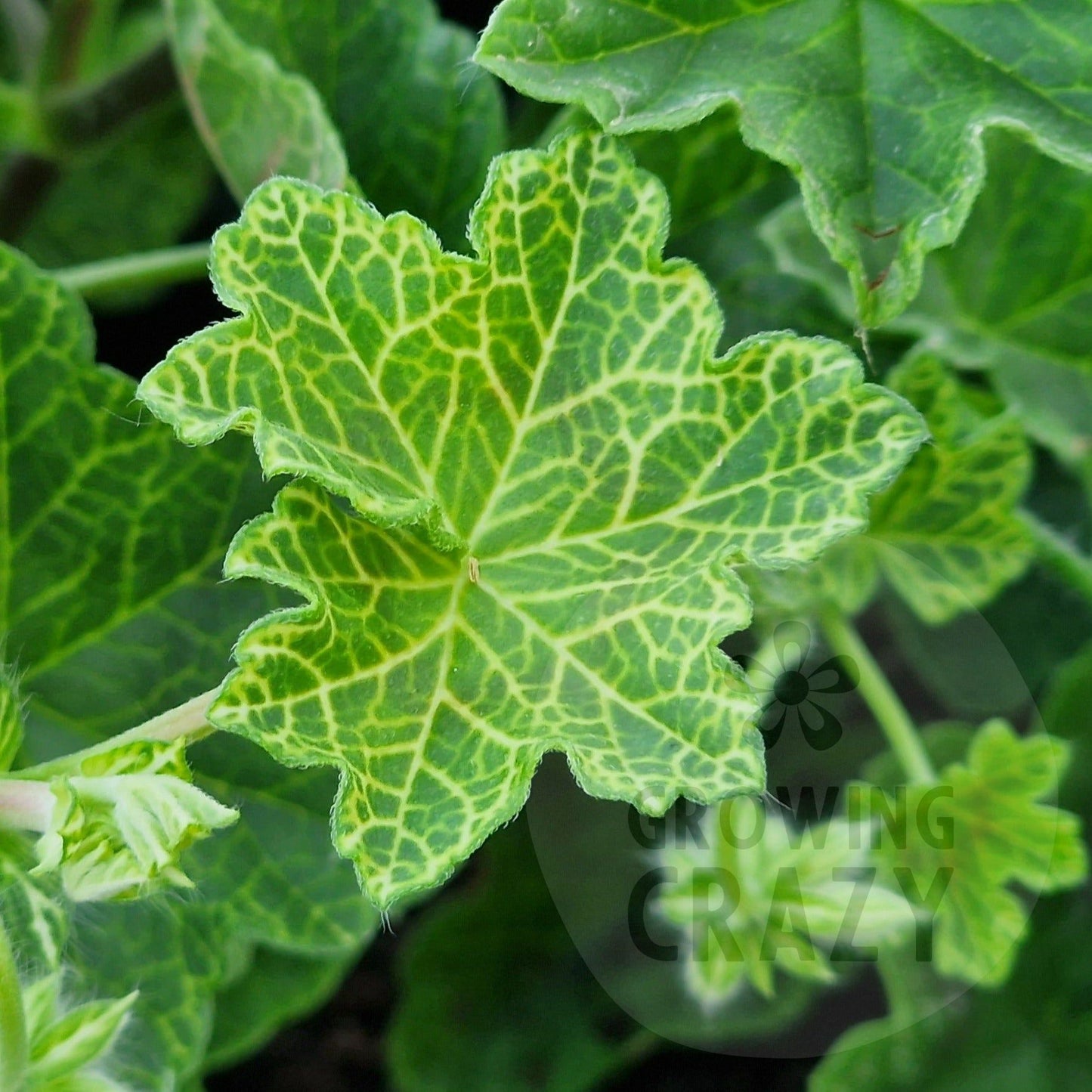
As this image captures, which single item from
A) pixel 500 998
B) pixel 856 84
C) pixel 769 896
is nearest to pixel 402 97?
pixel 856 84

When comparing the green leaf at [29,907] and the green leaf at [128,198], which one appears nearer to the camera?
the green leaf at [29,907]

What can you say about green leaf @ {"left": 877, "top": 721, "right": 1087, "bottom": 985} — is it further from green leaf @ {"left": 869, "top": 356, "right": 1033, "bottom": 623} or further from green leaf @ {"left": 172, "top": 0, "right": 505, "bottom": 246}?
green leaf @ {"left": 172, "top": 0, "right": 505, "bottom": 246}

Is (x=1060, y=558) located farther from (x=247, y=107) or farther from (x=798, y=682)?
(x=247, y=107)

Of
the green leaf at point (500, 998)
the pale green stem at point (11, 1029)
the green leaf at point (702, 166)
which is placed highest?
the green leaf at point (702, 166)

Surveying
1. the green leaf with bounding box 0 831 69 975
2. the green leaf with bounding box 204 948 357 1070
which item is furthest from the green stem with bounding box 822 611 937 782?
the green leaf with bounding box 0 831 69 975

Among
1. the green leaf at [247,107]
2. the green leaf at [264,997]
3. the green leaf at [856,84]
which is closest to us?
the green leaf at [856,84]

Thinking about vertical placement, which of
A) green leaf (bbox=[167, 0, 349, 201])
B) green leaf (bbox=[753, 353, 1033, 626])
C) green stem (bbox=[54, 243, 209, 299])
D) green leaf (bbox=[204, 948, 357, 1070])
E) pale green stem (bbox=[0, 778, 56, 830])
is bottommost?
green leaf (bbox=[204, 948, 357, 1070])

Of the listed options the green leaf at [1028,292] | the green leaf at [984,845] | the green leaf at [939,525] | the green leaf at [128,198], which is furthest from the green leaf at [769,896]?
the green leaf at [128,198]

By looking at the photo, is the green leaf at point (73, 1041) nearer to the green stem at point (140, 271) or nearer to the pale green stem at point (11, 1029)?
the pale green stem at point (11, 1029)
